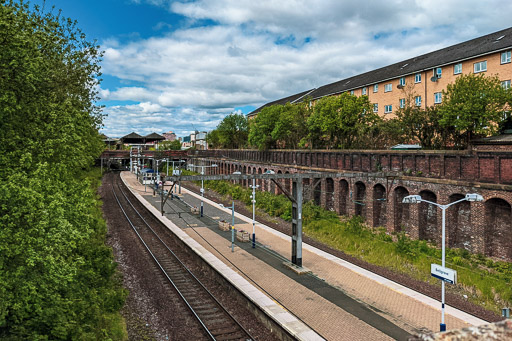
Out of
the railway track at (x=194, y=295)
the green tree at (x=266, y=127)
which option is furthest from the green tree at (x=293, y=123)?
the railway track at (x=194, y=295)

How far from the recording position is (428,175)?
24531 mm

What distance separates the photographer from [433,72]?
142 ft

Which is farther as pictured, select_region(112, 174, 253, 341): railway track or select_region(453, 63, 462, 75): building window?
select_region(453, 63, 462, 75): building window

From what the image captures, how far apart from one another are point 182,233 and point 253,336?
15415mm

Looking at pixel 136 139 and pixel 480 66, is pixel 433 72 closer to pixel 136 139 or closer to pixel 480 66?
pixel 480 66

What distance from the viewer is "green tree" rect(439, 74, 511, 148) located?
25578mm

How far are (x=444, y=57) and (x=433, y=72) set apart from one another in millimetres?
2200

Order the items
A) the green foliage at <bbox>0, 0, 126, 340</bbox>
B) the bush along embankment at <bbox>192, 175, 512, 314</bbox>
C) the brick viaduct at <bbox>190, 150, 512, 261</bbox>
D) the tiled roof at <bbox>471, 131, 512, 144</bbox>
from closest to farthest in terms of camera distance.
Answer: the green foliage at <bbox>0, 0, 126, 340</bbox> → the bush along embankment at <bbox>192, 175, 512, 314</bbox> → the brick viaduct at <bbox>190, 150, 512, 261</bbox> → the tiled roof at <bbox>471, 131, 512, 144</bbox>

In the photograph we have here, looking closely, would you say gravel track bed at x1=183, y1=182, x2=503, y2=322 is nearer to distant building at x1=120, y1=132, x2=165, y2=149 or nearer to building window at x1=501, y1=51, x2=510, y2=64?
building window at x1=501, y1=51, x2=510, y2=64

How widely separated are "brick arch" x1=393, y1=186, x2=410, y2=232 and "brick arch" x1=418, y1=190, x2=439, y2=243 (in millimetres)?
1501

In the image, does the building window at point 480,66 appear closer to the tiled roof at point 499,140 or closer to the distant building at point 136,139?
the tiled roof at point 499,140

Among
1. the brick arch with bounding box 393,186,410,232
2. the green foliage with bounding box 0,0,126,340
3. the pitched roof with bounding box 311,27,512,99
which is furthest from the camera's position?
the pitched roof with bounding box 311,27,512,99

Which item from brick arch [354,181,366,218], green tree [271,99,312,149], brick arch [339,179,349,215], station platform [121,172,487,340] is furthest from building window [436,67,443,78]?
station platform [121,172,487,340]

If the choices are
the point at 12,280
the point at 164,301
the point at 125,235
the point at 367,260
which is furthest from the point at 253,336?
the point at 125,235
